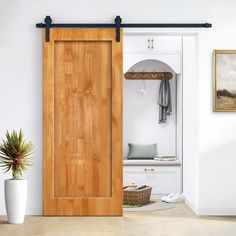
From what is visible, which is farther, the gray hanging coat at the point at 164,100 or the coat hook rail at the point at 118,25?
the gray hanging coat at the point at 164,100

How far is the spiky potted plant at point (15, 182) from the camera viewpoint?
20.6ft

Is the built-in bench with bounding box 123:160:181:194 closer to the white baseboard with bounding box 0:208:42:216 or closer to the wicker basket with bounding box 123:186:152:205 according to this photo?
the wicker basket with bounding box 123:186:152:205

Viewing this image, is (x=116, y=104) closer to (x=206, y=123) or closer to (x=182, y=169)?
(x=206, y=123)

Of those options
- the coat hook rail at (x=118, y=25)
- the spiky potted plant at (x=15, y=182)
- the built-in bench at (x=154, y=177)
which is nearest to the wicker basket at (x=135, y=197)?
the built-in bench at (x=154, y=177)

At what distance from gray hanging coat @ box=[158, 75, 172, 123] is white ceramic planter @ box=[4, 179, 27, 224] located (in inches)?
147

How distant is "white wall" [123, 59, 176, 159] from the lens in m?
9.59

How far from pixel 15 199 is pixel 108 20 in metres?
2.41

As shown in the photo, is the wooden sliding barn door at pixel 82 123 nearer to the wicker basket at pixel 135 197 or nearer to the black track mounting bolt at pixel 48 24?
the black track mounting bolt at pixel 48 24

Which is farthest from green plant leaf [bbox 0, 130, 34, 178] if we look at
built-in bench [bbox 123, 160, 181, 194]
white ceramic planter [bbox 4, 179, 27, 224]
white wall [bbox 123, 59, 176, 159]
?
white wall [bbox 123, 59, 176, 159]

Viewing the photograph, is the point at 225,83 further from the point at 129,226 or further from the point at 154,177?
the point at 154,177

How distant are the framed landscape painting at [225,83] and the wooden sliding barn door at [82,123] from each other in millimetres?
1169

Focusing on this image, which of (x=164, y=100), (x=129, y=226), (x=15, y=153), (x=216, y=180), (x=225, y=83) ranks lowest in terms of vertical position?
(x=129, y=226)

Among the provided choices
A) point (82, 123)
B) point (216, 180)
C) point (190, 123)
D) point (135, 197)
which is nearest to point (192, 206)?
point (216, 180)

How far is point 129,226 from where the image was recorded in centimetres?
615
